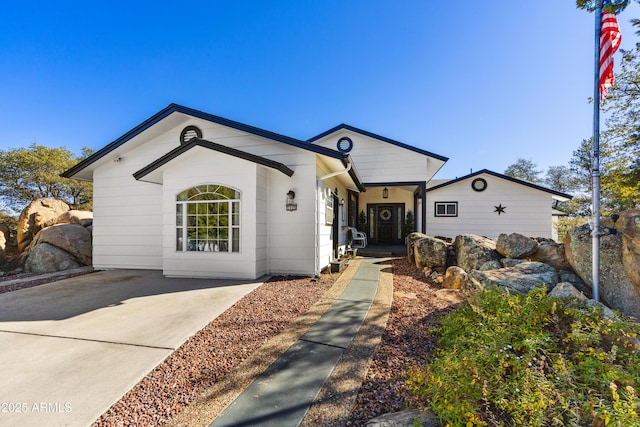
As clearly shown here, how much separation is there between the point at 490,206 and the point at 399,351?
1153 centimetres

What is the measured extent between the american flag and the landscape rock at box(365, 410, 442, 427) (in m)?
5.22

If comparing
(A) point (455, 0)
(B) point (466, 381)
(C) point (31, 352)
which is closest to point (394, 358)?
(B) point (466, 381)

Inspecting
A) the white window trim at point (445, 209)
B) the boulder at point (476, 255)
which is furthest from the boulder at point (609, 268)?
the white window trim at point (445, 209)

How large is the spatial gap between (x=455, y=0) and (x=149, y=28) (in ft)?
30.0

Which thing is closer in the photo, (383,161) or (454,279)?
(454,279)

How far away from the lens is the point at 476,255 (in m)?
5.90

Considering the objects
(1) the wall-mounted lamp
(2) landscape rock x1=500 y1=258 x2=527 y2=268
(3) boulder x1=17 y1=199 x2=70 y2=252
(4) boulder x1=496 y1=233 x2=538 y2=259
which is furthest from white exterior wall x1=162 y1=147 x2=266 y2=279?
(3) boulder x1=17 y1=199 x2=70 y2=252

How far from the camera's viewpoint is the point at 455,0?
6477 mm

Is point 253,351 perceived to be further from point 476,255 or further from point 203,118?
point 203,118

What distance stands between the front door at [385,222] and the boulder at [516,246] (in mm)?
6887

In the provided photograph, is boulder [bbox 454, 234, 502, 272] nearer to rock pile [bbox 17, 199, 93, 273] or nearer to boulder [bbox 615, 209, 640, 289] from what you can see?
boulder [bbox 615, 209, 640, 289]

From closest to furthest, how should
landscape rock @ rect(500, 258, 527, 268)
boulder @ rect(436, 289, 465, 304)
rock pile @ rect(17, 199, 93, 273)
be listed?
boulder @ rect(436, 289, 465, 304) < landscape rock @ rect(500, 258, 527, 268) < rock pile @ rect(17, 199, 93, 273)

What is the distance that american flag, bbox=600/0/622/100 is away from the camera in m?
3.59

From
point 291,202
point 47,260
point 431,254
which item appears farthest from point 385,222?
point 47,260
